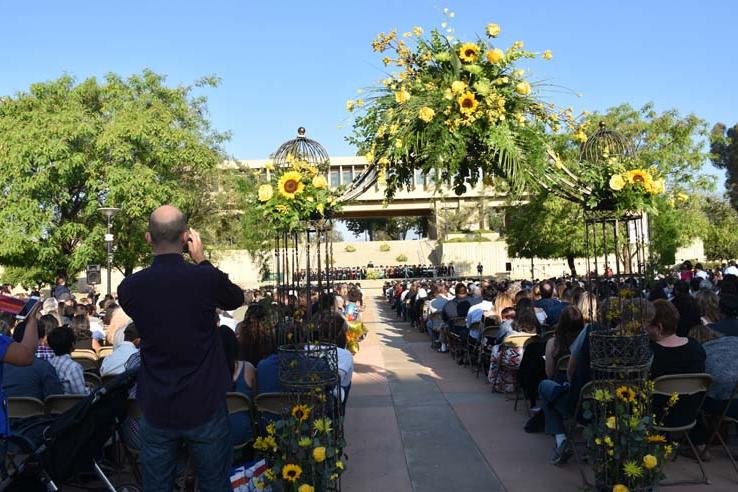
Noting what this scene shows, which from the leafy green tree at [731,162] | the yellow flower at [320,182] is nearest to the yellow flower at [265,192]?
the yellow flower at [320,182]

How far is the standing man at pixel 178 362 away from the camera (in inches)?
125

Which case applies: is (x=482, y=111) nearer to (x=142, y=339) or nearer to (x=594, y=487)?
(x=594, y=487)

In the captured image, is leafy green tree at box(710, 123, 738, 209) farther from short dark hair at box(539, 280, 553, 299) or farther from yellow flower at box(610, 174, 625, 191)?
yellow flower at box(610, 174, 625, 191)

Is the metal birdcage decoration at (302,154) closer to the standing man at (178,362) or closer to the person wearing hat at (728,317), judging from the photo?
the standing man at (178,362)

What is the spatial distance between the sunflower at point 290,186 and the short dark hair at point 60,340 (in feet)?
8.27

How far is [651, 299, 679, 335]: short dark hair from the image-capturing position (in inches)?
212

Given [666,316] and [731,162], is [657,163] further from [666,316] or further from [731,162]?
[731,162]

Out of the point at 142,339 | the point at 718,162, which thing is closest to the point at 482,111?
the point at 142,339

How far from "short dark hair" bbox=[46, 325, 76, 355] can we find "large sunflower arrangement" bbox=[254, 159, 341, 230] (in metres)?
2.25

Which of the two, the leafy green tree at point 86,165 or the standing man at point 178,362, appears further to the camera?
the leafy green tree at point 86,165

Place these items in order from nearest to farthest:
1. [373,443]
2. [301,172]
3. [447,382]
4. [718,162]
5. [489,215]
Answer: [301,172] → [373,443] → [447,382] → [489,215] → [718,162]

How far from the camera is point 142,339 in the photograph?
3.26m

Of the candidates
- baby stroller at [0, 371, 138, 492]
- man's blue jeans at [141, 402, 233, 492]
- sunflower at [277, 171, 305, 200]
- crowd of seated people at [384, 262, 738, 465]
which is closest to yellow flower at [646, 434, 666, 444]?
crowd of seated people at [384, 262, 738, 465]

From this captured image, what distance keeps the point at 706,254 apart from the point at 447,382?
49.9m
